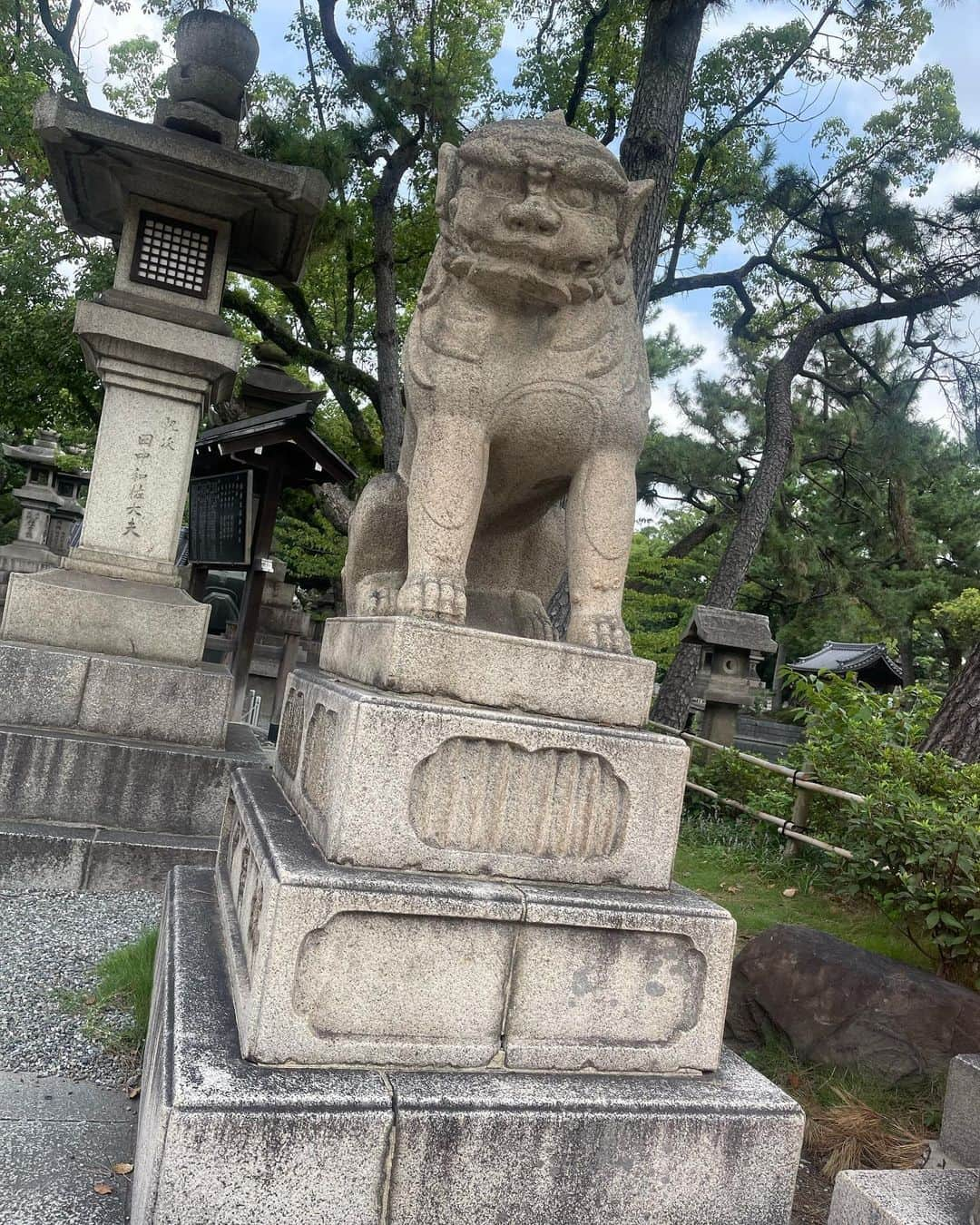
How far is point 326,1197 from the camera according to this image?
1.80 meters

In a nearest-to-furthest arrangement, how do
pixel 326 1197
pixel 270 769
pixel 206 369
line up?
pixel 326 1197 < pixel 270 769 < pixel 206 369

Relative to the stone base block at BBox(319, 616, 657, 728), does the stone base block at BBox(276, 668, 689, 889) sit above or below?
below

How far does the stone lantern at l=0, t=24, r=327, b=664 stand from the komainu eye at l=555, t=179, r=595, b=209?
3.53m

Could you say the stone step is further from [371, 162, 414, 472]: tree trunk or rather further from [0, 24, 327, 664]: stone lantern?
[371, 162, 414, 472]: tree trunk

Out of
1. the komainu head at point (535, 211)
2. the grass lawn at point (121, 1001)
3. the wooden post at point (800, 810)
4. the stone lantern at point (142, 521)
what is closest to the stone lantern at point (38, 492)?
the stone lantern at point (142, 521)

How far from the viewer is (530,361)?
8.30ft

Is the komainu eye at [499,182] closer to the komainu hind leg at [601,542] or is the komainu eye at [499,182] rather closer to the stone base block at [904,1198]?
the komainu hind leg at [601,542]

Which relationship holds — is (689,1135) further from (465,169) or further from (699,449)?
(699,449)

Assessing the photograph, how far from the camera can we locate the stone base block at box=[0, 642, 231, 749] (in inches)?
185

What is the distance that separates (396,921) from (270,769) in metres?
1.46

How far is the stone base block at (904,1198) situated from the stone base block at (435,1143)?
0.12 meters

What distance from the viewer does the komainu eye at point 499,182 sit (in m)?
2.45

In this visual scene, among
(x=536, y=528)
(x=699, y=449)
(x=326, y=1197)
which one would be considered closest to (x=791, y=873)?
(x=536, y=528)

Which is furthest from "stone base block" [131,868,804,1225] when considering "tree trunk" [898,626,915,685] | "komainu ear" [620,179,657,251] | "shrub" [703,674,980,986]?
"tree trunk" [898,626,915,685]
